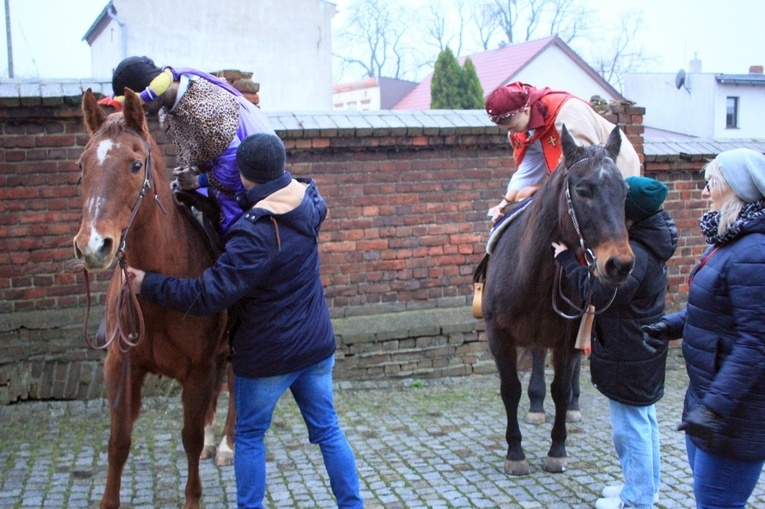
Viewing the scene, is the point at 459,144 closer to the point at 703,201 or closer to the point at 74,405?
the point at 703,201

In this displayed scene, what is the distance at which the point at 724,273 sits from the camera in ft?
9.36

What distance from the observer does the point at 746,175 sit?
114 inches

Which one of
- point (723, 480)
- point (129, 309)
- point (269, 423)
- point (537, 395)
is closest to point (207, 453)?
point (269, 423)

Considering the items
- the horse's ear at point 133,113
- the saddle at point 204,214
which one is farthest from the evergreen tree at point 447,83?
the horse's ear at point 133,113

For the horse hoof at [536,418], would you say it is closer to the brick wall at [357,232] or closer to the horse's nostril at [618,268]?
the brick wall at [357,232]

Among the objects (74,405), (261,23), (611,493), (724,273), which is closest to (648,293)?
(724,273)

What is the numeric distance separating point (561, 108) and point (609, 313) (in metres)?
1.77

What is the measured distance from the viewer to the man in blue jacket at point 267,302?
11.1 ft

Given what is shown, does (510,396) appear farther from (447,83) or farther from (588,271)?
(447,83)

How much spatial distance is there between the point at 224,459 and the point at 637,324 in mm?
2866

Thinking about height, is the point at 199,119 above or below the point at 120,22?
below

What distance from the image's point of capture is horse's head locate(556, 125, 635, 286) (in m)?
3.61

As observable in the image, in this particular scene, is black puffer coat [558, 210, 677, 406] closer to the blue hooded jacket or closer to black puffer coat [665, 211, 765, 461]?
black puffer coat [665, 211, 765, 461]

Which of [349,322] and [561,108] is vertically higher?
[561,108]
